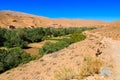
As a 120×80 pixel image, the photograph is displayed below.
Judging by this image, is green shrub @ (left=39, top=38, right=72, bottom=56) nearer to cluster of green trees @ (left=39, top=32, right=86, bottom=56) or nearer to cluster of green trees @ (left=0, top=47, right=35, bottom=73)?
cluster of green trees @ (left=39, top=32, right=86, bottom=56)

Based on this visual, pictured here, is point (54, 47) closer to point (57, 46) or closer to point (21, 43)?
point (57, 46)

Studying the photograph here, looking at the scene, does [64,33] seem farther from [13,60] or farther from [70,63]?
[70,63]

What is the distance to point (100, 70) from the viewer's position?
40.3 feet

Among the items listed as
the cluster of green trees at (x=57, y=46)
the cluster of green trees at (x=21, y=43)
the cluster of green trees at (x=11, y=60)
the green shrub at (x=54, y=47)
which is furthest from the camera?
the cluster of green trees at (x=57, y=46)

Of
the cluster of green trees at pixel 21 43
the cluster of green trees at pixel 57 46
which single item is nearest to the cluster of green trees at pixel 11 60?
the cluster of green trees at pixel 21 43

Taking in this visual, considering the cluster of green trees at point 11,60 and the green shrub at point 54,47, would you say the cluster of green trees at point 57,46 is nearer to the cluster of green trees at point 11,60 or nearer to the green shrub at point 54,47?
the green shrub at point 54,47

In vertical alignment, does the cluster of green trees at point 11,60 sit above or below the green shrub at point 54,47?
above

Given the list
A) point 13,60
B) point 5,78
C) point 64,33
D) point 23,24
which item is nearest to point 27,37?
point 64,33

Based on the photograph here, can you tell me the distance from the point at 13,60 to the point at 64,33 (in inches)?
2680

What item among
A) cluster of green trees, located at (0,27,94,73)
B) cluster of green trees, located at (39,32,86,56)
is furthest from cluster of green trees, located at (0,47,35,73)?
cluster of green trees, located at (39,32,86,56)

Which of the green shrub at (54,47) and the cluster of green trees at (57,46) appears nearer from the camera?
the green shrub at (54,47)

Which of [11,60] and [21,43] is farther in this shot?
[21,43]

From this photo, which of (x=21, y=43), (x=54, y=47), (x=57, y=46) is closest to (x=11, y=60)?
(x=54, y=47)

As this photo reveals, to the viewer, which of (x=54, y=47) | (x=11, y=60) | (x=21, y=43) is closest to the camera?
(x=11, y=60)
